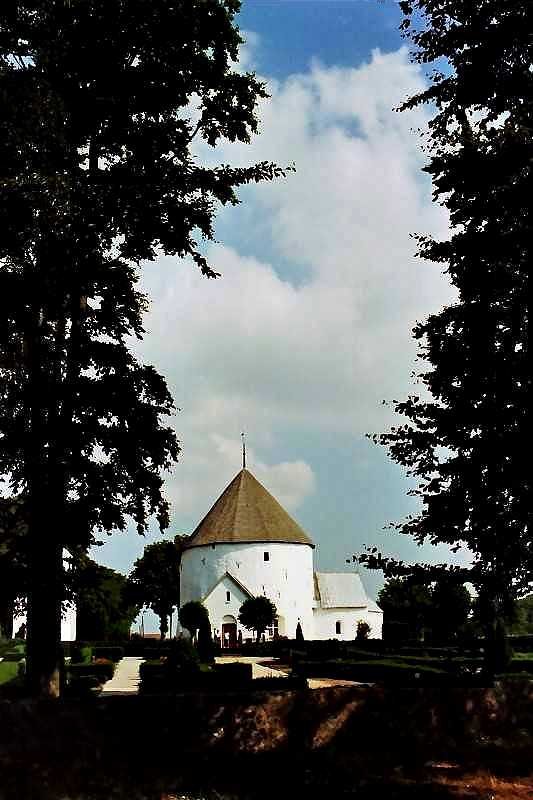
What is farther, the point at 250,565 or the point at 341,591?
the point at 341,591

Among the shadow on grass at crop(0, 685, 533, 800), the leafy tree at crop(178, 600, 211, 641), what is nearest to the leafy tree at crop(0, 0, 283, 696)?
the shadow on grass at crop(0, 685, 533, 800)

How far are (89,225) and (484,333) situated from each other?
20.5 feet

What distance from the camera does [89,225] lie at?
13.0m

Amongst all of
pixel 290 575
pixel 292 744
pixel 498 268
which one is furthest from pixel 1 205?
pixel 290 575

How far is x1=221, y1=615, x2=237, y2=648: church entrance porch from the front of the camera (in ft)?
216

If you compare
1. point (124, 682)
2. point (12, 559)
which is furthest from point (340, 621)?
point (12, 559)

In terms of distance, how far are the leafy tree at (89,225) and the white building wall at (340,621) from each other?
64.0 metres

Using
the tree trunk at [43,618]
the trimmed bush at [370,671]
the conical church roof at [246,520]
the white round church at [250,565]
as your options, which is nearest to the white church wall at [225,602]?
the white round church at [250,565]

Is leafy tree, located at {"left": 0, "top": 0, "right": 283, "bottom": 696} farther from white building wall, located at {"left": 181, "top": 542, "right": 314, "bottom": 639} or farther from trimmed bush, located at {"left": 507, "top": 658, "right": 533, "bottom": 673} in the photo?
white building wall, located at {"left": 181, "top": 542, "right": 314, "bottom": 639}

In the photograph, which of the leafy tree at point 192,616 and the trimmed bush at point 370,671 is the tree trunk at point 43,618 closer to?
the trimmed bush at point 370,671

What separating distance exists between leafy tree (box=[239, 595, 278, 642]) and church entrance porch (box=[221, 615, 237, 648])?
3.41 metres

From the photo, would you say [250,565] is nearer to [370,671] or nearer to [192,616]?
[192,616]

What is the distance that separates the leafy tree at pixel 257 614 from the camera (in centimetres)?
6194

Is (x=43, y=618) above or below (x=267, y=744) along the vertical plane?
above
